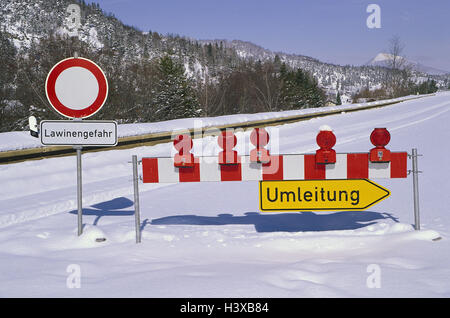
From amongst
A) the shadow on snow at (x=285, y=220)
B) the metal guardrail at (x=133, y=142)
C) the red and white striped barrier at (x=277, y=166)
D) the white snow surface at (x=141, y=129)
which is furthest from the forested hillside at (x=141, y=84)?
the red and white striped barrier at (x=277, y=166)

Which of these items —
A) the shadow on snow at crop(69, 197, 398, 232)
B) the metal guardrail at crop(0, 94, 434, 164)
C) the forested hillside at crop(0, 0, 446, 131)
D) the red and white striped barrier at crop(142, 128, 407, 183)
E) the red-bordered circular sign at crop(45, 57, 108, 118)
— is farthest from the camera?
the forested hillside at crop(0, 0, 446, 131)

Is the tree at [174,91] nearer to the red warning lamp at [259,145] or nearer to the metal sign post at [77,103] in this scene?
the metal sign post at [77,103]

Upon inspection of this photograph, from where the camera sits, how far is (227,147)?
11.9 feet

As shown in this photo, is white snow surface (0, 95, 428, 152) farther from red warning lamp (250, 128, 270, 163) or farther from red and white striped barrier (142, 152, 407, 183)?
red warning lamp (250, 128, 270, 163)

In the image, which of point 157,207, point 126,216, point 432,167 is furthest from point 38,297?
point 432,167

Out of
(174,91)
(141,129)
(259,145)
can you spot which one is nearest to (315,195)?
(259,145)

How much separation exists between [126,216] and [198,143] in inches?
307

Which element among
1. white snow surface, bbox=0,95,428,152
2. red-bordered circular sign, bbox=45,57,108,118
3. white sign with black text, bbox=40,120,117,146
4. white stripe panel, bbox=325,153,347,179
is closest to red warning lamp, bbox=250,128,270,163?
white stripe panel, bbox=325,153,347,179

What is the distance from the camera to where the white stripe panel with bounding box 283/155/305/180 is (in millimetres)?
3836

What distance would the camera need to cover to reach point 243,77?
63438mm

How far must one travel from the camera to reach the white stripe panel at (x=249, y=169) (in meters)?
3.84

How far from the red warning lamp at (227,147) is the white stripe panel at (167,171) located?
1.57ft

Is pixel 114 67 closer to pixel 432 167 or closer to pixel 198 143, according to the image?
pixel 198 143
